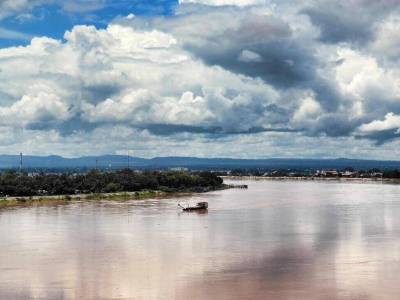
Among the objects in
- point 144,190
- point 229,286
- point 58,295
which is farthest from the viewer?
point 144,190

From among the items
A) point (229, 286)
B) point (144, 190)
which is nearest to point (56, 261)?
point (229, 286)

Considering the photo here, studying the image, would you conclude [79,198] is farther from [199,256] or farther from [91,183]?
[199,256]

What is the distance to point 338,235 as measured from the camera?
32438 millimetres

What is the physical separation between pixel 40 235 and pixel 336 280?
1818 centimetres

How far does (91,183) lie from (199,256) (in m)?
46.5

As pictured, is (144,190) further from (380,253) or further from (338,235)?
(380,253)

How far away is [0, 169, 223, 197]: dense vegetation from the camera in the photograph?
6341cm

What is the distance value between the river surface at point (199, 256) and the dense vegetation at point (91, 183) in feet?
62.7

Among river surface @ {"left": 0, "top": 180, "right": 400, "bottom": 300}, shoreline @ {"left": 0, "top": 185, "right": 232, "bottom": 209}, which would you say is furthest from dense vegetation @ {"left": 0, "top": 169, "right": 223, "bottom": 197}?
river surface @ {"left": 0, "top": 180, "right": 400, "bottom": 300}

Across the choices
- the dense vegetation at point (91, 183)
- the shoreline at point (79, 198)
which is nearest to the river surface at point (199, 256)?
the shoreline at point (79, 198)

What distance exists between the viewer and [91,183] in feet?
231

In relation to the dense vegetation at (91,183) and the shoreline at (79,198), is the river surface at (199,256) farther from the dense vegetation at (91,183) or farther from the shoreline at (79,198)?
the dense vegetation at (91,183)

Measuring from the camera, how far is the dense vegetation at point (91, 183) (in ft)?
208

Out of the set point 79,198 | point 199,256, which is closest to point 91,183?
point 79,198
